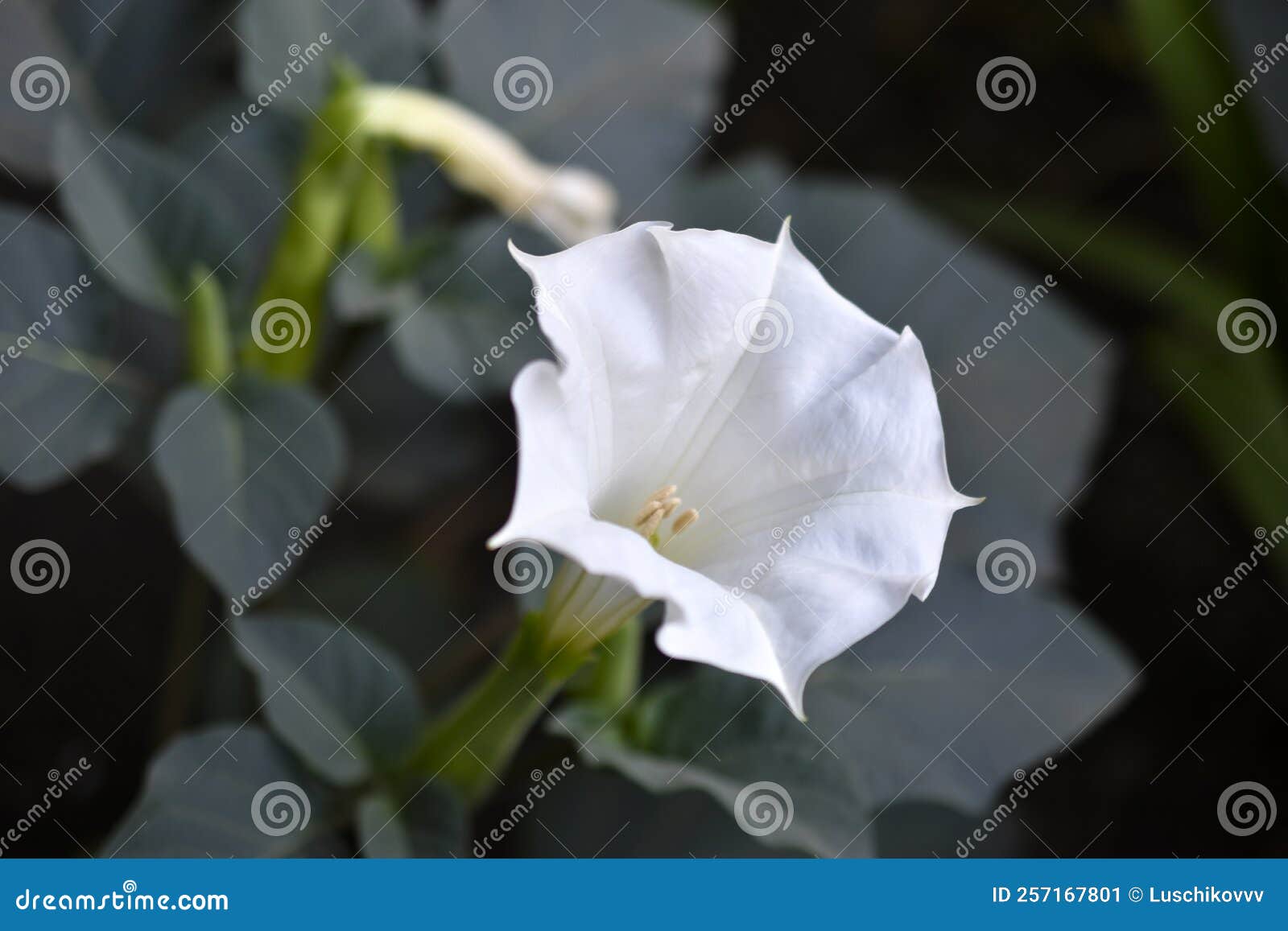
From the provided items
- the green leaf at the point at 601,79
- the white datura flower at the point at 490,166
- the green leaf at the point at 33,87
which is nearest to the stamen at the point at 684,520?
the white datura flower at the point at 490,166

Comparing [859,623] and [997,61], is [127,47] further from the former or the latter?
[997,61]

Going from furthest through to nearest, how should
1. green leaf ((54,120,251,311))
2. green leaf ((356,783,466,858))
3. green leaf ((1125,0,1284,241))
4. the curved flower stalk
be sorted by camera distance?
1. green leaf ((1125,0,1284,241))
2. green leaf ((54,120,251,311))
3. green leaf ((356,783,466,858))
4. the curved flower stalk

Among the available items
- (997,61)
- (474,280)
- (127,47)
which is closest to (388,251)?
(474,280)

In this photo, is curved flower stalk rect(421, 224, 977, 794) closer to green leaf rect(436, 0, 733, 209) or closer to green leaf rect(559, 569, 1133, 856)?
green leaf rect(559, 569, 1133, 856)

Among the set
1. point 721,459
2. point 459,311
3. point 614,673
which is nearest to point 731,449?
point 721,459

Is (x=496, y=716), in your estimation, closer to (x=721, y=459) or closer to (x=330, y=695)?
(x=330, y=695)

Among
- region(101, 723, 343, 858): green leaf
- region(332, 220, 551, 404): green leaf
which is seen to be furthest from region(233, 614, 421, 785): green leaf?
region(332, 220, 551, 404): green leaf
